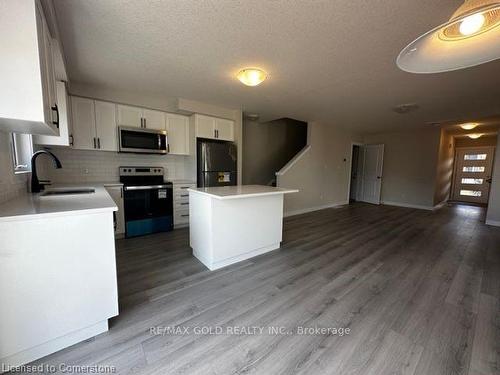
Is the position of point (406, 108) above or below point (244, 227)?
above

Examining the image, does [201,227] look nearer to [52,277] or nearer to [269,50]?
[52,277]

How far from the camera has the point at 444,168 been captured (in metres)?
6.73

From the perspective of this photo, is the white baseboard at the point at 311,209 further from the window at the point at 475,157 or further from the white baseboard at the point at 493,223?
the window at the point at 475,157

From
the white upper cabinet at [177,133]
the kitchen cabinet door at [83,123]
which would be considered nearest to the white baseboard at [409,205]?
the white upper cabinet at [177,133]

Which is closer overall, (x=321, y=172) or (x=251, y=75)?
(x=251, y=75)

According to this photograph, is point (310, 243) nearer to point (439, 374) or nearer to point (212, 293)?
point (212, 293)

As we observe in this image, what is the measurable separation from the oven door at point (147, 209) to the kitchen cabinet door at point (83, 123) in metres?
0.86

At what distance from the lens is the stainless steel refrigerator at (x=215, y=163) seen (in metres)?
3.98

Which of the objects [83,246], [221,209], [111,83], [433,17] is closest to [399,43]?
[433,17]

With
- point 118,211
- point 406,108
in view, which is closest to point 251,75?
point 118,211

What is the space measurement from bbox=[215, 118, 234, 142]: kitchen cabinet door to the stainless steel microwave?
1.01m

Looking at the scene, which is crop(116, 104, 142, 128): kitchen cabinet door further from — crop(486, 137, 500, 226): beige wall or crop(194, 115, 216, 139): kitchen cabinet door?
crop(486, 137, 500, 226): beige wall

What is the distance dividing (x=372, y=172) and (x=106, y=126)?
7.48 metres

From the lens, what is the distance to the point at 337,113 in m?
4.61
